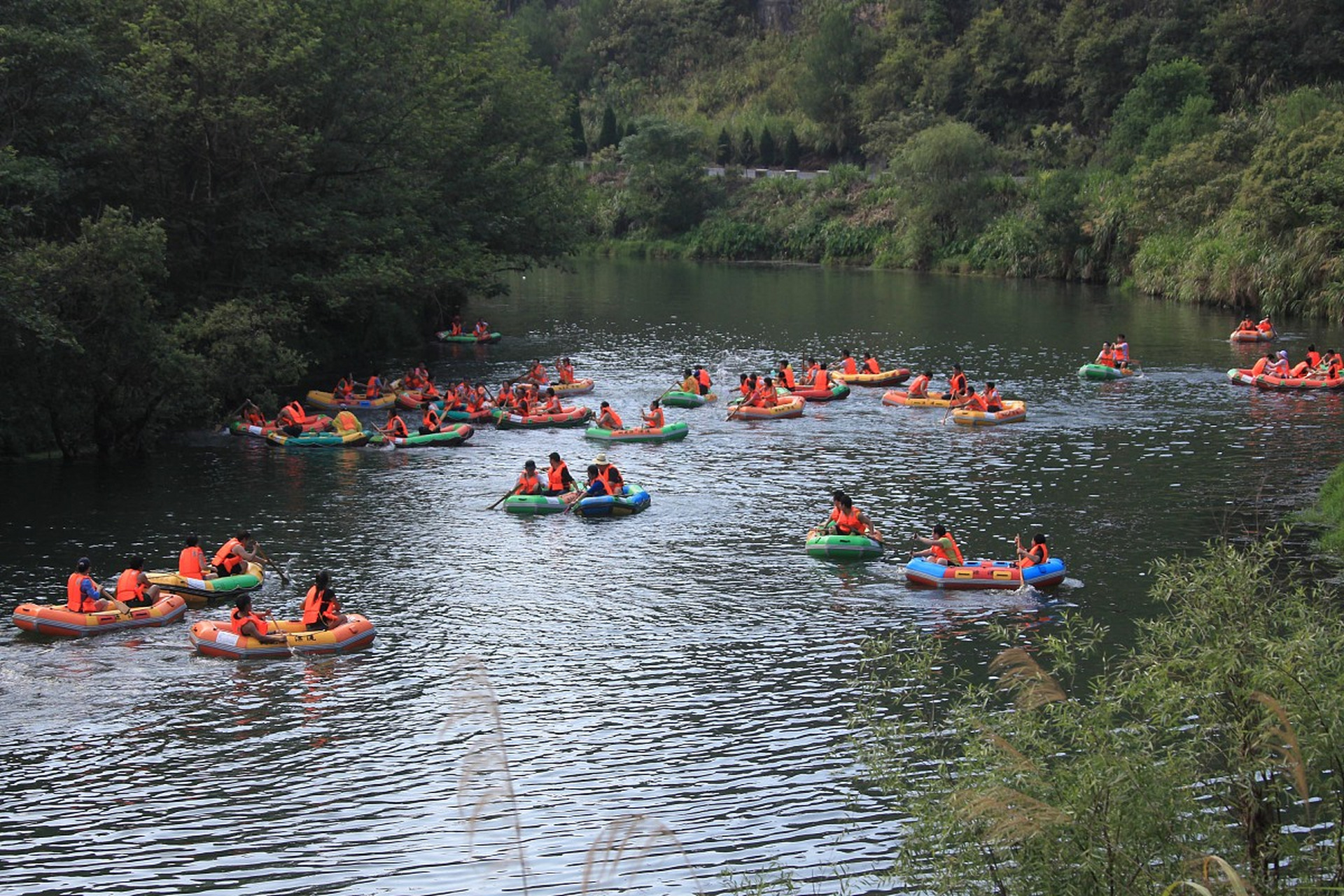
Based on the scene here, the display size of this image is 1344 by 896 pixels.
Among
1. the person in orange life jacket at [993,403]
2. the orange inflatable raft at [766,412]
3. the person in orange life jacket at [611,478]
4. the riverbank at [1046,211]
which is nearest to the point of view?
the person in orange life jacket at [611,478]

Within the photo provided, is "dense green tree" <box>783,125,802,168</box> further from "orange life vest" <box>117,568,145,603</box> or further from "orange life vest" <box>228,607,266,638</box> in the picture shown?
"orange life vest" <box>228,607,266,638</box>

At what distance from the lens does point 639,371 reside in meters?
46.9

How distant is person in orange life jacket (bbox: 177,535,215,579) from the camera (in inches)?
915

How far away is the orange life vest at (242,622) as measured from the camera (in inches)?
811

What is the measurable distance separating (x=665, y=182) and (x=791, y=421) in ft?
202

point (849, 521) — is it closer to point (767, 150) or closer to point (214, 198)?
point (214, 198)

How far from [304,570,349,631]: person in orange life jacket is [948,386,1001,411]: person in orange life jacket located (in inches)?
825

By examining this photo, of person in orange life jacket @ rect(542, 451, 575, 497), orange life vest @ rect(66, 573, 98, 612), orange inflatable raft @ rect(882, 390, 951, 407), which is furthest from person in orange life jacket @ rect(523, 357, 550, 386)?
orange life vest @ rect(66, 573, 98, 612)

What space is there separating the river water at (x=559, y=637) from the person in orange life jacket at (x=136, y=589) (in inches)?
28.4

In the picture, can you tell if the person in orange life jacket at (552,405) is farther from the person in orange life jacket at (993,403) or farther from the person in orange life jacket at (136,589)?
the person in orange life jacket at (136,589)

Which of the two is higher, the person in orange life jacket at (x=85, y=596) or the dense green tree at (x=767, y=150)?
the dense green tree at (x=767, y=150)

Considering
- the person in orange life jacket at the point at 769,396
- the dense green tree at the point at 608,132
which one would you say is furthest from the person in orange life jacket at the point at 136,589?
the dense green tree at the point at 608,132

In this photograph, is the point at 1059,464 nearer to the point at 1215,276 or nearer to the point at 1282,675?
the point at 1282,675

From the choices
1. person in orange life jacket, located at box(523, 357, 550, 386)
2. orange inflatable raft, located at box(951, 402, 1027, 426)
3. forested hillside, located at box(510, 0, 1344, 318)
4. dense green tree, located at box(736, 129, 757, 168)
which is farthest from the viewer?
dense green tree, located at box(736, 129, 757, 168)
